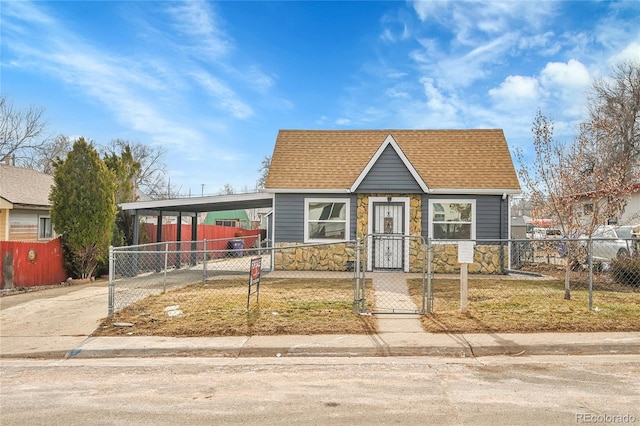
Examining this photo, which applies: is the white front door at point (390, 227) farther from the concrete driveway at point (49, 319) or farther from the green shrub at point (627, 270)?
the concrete driveway at point (49, 319)

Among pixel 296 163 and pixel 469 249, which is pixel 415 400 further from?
pixel 296 163

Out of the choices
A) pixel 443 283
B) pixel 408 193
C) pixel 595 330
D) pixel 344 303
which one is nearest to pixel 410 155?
pixel 408 193

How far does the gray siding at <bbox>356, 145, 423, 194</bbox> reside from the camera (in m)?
14.6

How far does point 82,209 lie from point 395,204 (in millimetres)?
10557

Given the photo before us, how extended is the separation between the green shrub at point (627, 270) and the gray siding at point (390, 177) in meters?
6.01

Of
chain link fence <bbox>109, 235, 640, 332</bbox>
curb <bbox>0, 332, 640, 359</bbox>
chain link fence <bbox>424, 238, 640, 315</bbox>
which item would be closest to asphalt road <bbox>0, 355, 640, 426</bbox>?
curb <bbox>0, 332, 640, 359</bbox>

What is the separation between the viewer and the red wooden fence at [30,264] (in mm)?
12578

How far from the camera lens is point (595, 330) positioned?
279 inches

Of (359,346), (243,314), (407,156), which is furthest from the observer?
(407,156)

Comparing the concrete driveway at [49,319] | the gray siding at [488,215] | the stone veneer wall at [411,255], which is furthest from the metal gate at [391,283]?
the concrete driveway at [49,319]

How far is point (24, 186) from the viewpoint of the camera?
66.1 feet

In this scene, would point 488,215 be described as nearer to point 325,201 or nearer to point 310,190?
point 325,201

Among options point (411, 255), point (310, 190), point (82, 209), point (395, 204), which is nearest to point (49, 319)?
point (82, 209)

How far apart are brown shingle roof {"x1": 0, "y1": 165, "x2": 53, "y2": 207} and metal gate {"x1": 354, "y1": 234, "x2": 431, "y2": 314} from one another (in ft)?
43.1
